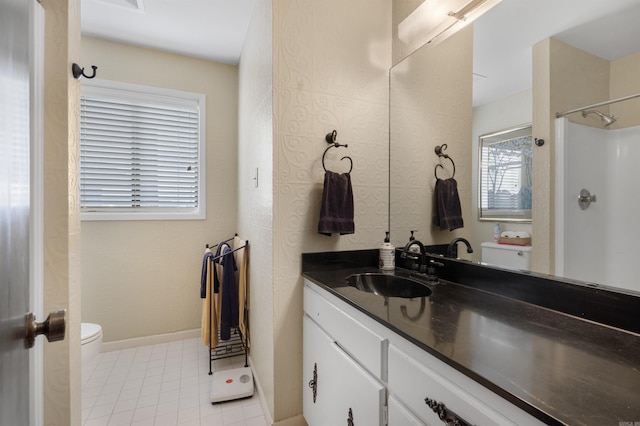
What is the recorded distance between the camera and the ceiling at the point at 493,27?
33.3 inches

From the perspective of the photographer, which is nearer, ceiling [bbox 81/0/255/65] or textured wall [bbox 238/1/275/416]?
textured wall [bbox 238/1/275/416]

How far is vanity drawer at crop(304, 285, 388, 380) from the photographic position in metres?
0.90

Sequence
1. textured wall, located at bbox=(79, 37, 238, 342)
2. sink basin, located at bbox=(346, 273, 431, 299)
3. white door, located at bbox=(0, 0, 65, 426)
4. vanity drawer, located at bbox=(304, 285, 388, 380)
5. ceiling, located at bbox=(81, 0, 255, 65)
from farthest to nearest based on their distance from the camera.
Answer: textured wall, located at bbox=(79, 37, 238, 342) → ceiling, located at bbox=(81, 0, 255, 65) → sink basin, located at bbox=(346, 273, 431, 299) → vanity drawer, located at bbox=(304, 285, 388, 380) → white door, located at bbox=(0, 0, 65, 426)

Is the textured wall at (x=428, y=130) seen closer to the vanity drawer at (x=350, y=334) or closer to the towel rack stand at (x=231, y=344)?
the vanity drawer at (x=350, y=334)

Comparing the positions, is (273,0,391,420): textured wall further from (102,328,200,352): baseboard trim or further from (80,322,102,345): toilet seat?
(102,328,200,352): baseboard trim

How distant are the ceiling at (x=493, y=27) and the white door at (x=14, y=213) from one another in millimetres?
1392

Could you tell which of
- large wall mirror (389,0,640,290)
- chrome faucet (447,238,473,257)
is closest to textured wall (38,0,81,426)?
large wall mirror (389,0,640,290)

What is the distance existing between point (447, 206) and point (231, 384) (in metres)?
1.73

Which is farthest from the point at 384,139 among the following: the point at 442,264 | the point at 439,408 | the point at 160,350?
the point at 160,350

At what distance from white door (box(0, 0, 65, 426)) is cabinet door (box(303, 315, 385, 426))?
33.3 inches

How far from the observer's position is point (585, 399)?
50cm

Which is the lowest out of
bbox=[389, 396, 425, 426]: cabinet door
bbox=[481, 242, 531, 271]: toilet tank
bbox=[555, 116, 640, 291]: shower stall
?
bbox=[389, 396, 425, 426]: cabinet door

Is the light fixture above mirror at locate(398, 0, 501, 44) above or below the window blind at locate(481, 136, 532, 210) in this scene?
above

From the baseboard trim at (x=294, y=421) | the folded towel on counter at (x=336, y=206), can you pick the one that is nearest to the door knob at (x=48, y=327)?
the folded towel on counter at (x=336, y=206)
